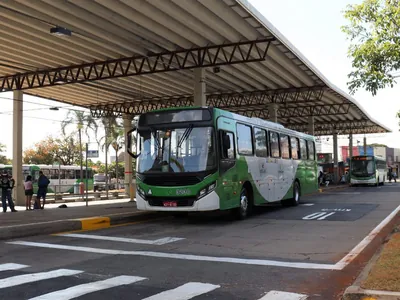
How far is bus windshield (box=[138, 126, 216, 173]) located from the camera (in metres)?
12.6

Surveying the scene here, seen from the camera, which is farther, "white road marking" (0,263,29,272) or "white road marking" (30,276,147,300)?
"white road marking" (0,263,29,272)

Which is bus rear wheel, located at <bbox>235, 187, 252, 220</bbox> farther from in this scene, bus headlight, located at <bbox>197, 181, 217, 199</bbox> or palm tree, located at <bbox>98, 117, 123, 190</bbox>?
palm tree, located at <bbox>98, 117, 123, 190</bbox>

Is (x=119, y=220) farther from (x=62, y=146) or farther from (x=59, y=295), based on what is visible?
(x=62, y=146)

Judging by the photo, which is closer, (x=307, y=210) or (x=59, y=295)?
(x=59, y=295)

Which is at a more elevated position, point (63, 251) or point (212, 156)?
point (212, 156)

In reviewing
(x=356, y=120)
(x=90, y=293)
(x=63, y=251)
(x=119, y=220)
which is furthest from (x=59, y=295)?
(x=356, y=120)

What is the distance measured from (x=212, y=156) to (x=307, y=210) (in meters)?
6.51

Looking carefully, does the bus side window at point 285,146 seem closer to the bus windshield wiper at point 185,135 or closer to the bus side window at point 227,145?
the bus side window at point 227,145

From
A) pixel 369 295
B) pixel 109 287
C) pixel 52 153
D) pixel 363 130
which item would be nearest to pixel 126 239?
pixel 109 287

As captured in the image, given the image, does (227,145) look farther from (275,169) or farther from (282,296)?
(282,296)

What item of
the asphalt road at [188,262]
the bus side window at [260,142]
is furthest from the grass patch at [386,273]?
the bus side window at [260,142]

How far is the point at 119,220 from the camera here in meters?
13.9

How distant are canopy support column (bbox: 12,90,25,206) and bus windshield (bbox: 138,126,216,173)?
14891 mm

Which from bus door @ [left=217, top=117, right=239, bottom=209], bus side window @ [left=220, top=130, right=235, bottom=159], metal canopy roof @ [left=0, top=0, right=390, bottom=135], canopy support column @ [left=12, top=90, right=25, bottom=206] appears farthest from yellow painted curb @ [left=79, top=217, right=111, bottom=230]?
canopy support column @ [left=12, top=90, right=25, bottom=206]
